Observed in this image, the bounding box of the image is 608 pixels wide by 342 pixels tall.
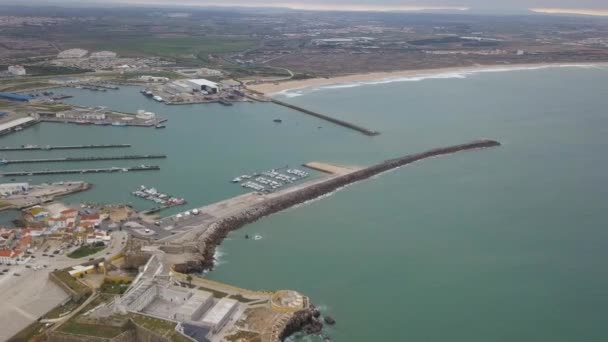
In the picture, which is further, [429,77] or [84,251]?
[429,77]

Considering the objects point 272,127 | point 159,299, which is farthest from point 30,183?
point 272,127

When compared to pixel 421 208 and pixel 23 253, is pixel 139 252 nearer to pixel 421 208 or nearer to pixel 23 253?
pixel 23 253

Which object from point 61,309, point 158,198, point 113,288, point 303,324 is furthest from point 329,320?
point 158,198

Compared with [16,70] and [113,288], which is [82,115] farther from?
[113,288]

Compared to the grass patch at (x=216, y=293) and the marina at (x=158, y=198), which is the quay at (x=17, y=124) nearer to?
the marina at (x=158, y=198)

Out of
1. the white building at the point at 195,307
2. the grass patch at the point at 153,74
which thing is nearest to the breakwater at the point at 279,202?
the white building at the point at 195,307
